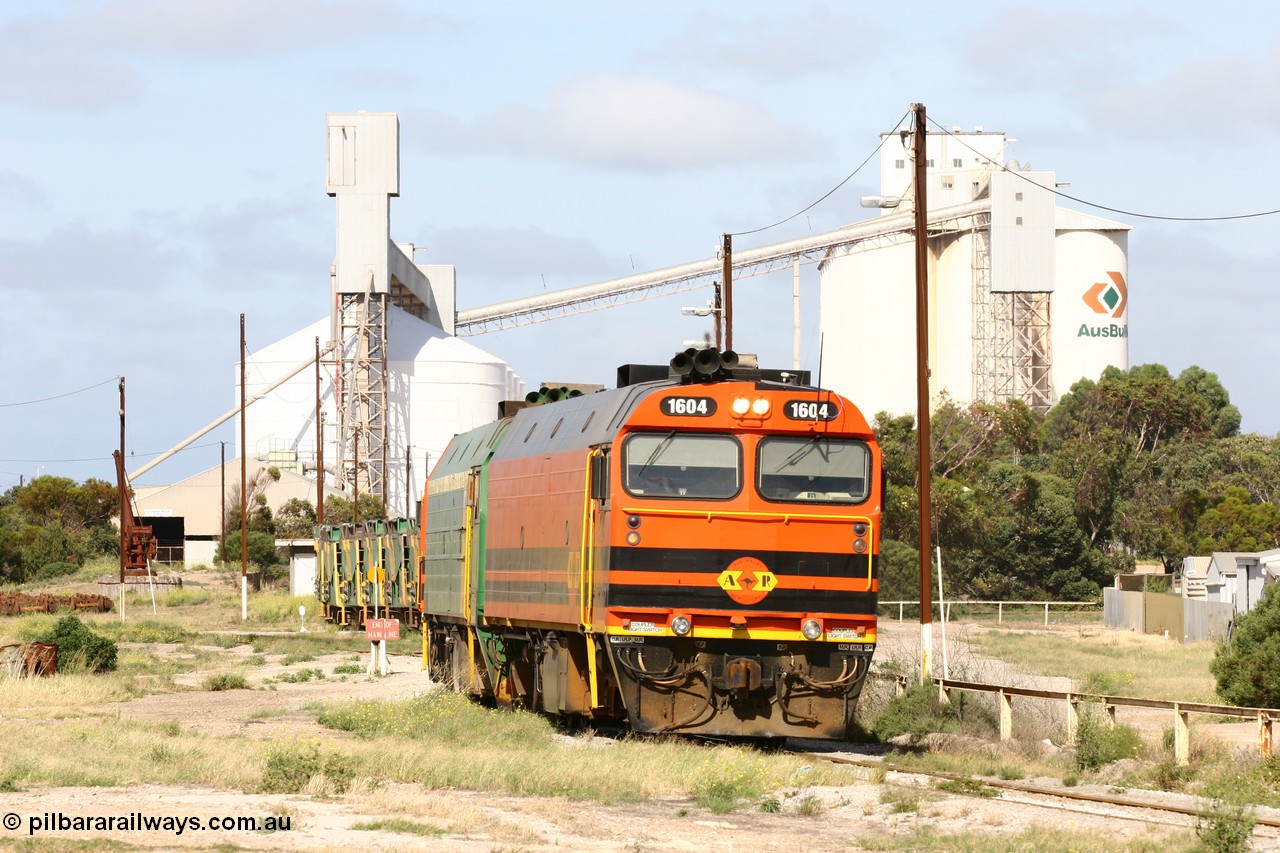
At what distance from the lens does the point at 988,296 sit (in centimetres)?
11712

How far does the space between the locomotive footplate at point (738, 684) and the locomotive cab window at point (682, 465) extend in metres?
1.66

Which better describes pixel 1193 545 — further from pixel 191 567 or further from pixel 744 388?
pixel 744 388

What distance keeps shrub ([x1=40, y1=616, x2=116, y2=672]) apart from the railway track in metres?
23.4

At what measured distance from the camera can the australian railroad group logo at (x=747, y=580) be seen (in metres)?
19.5

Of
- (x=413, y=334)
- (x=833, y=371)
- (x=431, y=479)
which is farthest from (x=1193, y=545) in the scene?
(x=431, y=479)

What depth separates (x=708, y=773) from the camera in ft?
57.6

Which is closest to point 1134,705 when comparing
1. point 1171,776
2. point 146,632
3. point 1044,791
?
point 1171,776

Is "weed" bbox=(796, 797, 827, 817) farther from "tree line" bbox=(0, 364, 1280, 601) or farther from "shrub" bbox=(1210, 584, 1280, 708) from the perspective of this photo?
"tree line" bbox=(0, 364, 1280, 601)

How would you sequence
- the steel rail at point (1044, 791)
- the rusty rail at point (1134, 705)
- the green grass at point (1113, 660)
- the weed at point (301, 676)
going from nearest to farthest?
1. the steel rail at point (1044, 791)
2. the rusty rail at point (1134, 705)
3. the green grass at point (1113, 660)
4. the weed at point (301, 676)

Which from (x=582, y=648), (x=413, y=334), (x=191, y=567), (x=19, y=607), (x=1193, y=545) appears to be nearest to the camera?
(x=582, y=648)

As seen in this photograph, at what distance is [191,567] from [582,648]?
87272 millimetres

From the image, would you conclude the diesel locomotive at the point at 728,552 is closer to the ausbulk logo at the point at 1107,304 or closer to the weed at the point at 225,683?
the weed at the point at 225,683

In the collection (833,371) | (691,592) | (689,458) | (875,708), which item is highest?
(833,371)

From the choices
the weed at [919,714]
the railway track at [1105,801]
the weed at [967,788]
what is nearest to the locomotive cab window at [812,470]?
the railway track at [1105,801]
